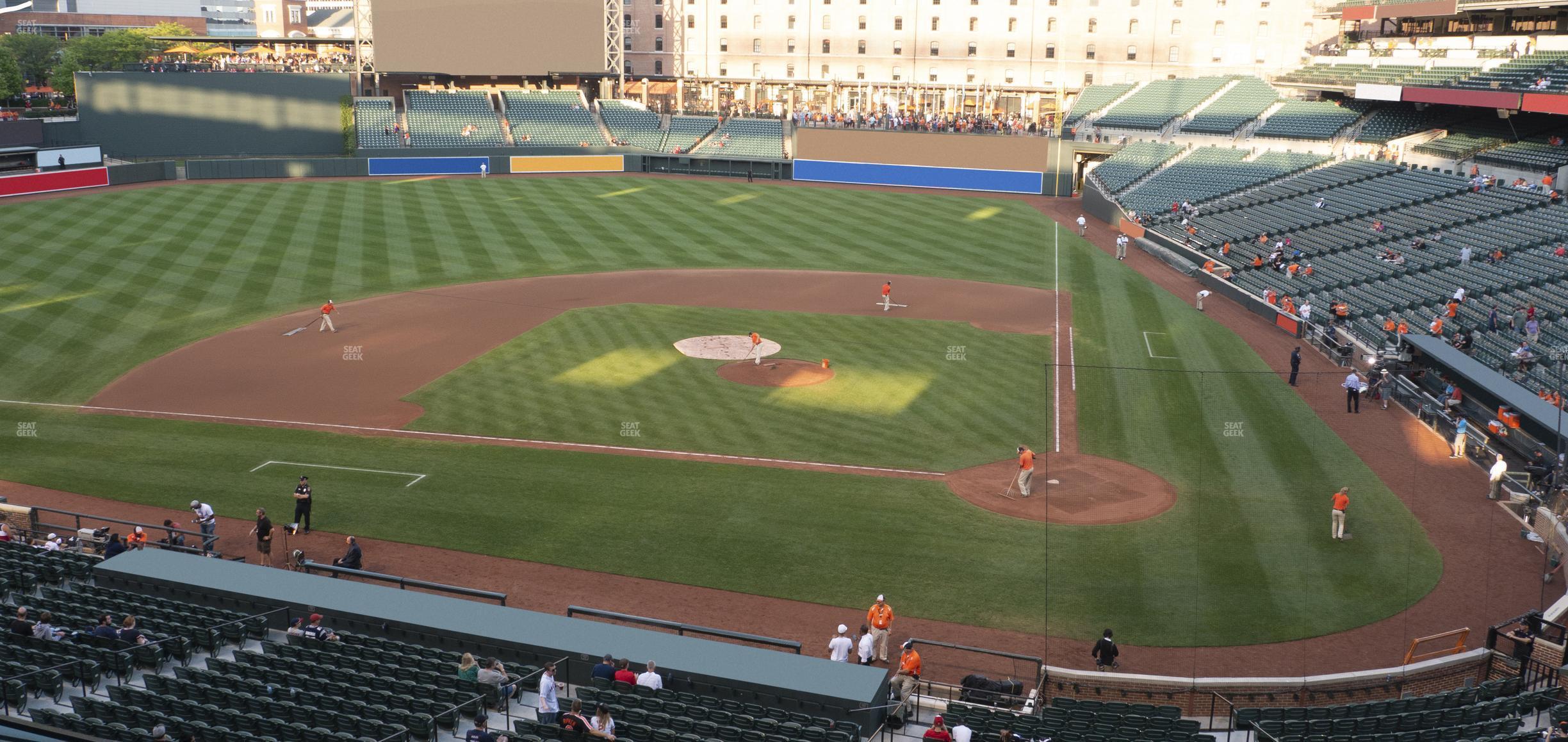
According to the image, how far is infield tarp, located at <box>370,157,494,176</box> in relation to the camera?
7494 cm

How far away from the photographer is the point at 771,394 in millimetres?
32969

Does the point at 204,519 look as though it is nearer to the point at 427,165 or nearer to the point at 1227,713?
the point at 1227,713

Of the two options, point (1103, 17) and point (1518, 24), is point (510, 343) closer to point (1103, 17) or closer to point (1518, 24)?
point (1518, 24)

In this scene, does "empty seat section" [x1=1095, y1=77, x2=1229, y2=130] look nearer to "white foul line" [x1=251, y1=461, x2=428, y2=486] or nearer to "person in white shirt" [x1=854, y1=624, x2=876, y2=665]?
"white foul line" [x1=251, y1=461, x2=428, y2=486]

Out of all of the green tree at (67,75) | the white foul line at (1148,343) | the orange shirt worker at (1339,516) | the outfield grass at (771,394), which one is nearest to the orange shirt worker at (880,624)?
the outfield grass at (771,394)

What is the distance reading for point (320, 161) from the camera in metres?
73.1

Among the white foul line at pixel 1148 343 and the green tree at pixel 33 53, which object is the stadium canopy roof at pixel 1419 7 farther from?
the green tree at pixel 33 53

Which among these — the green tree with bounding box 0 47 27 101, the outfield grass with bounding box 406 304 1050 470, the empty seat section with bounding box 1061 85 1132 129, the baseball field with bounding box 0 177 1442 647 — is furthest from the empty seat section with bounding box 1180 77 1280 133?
the green tree with bounding box 0 47 27 101

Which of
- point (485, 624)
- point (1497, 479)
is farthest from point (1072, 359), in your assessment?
point (485, 624)

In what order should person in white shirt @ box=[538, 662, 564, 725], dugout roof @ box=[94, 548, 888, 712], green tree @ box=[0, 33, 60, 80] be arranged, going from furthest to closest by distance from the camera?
green tree @ box=[0, 33, 60, 80]
dugout roof @ box=[94, 548, 888, 712]
person in white shirt @ box=[538, 662, 564, 725]

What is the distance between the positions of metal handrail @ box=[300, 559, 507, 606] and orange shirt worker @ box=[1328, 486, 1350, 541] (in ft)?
53.5

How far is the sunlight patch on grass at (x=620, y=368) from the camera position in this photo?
3403 centimetres

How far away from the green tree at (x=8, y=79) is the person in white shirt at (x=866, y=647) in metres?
92.8

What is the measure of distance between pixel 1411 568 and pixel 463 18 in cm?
7511
